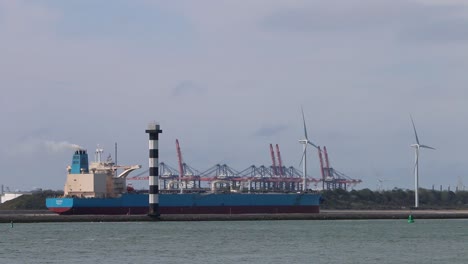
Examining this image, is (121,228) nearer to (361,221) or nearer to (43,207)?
(361,221)

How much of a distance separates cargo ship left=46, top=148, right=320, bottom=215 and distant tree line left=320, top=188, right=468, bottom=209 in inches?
1733

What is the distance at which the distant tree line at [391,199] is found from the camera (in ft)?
550

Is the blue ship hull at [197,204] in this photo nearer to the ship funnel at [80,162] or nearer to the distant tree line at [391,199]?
the ship funnel at [80,162]

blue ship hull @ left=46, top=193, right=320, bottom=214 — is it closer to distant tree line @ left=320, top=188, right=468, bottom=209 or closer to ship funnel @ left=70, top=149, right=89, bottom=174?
ship funnel @ left=70, top=149, right=89, bottom=174

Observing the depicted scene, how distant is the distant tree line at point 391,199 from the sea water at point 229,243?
216ft

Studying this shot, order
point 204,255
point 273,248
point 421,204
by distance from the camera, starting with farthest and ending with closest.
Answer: point 421,204
point 273,248
point 204,255

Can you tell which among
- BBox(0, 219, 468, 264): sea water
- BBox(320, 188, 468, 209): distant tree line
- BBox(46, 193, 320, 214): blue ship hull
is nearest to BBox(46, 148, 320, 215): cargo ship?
BBox(46, 193, 320, 214): blue ship hull

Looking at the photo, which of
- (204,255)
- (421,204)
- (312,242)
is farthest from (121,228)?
(421,204)

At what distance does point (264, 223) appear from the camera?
105 meters

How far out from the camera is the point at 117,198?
113 meters

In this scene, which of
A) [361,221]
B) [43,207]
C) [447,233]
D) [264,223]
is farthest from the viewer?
[43,207]

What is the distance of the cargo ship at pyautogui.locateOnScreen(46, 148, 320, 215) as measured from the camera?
111 meters

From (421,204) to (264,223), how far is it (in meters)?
69.4

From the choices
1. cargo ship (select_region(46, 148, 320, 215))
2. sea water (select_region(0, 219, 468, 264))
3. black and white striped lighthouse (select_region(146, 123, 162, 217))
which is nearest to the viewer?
sea water (select_region(0, 219, 468, 264))
